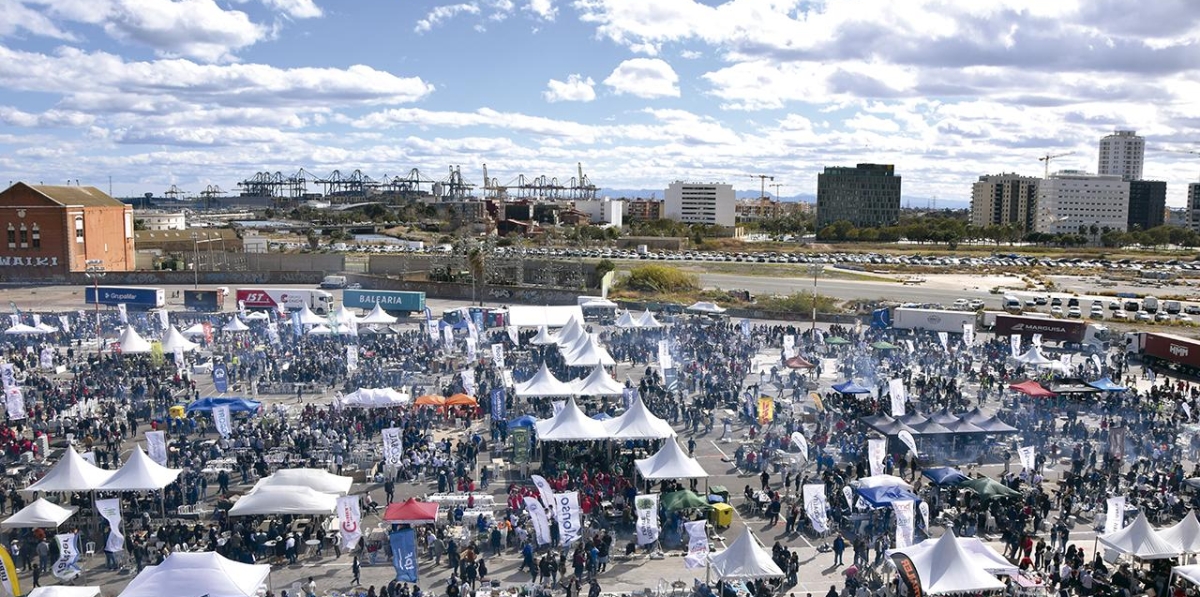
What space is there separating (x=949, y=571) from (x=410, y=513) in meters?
9.65

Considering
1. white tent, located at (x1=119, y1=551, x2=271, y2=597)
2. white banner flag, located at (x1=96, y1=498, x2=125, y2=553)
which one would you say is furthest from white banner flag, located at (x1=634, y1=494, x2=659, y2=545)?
white banner flag, located at (x1=96, y1=498, x2=125, y2=553)

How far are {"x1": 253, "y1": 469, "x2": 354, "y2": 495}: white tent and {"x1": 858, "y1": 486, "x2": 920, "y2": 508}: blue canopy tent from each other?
1043 centimetres

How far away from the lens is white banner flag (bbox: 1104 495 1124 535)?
17125mm

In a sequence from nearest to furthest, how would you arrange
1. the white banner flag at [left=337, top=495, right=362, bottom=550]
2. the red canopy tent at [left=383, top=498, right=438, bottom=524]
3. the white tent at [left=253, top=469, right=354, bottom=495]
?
1. the white banner flag at [left=337, top=495, right=362, bottom=550]
2. the red canopy tent at [left=383, top=498, right=438, bottom=524]
3. the white tent at [left=253, top=469, right=354, bottom=495]

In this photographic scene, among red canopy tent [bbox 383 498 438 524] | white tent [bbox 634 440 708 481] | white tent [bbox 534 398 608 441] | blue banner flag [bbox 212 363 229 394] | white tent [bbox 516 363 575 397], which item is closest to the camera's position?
red canopy tent [bbox 383 498 438 524]

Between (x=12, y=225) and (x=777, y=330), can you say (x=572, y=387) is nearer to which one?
(x=777, y=330)

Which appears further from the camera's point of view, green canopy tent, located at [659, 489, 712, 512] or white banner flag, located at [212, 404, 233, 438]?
white banner flag, located at [212, 404, 233, 438]

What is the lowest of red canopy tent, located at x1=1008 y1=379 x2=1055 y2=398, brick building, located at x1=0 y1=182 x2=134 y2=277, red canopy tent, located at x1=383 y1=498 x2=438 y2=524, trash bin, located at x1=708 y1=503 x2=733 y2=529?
trash bin, located at x1=708 y1=503 x2=733 y2=529

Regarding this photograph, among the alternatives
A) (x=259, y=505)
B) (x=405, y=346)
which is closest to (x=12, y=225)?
(x=405, y=346)

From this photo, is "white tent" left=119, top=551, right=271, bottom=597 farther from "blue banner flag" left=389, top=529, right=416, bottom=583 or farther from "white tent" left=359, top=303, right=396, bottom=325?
"white tent" left=359, top=303, right=396, bottom=325

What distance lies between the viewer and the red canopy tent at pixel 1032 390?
28.6 metres

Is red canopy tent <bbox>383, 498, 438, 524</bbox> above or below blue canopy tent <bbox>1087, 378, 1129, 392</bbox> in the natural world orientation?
below

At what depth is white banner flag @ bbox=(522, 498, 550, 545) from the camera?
1686cm

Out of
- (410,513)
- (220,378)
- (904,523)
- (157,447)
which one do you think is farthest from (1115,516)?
(220,378)
